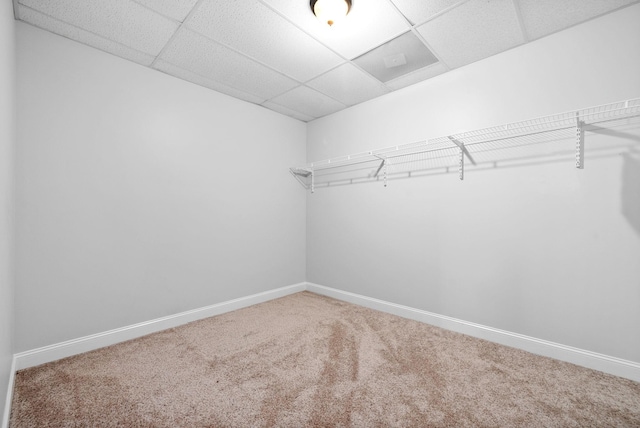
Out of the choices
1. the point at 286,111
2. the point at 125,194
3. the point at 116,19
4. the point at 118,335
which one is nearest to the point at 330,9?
the point at 116,19

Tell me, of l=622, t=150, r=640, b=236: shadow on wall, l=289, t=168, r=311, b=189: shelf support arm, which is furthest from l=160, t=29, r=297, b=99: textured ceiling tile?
l=622, t=150, r=640, b=236: shadow on wall

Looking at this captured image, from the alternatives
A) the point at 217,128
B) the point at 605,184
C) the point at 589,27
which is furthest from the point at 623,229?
the point at 217,128

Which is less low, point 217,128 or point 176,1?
point 176,1

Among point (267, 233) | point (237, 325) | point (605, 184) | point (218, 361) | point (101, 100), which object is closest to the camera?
point (605, 184)

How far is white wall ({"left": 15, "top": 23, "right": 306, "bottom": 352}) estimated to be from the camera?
1.89m

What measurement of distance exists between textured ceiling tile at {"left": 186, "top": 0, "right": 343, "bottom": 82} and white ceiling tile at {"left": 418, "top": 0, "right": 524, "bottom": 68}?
0.77m

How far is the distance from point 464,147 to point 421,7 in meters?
1.19

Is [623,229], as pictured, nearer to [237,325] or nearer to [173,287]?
[237,325]

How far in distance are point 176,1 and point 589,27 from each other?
2.77 metres

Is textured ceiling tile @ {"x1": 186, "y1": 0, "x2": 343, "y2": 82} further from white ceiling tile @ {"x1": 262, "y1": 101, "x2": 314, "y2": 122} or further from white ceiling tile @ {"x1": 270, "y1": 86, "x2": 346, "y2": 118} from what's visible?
white ceiling tile @ {"x1": 262, "y1": 101, "x2": 314, "y2": 122}

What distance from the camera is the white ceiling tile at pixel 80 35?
5.86 ft

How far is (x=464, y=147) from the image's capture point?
2.40 m

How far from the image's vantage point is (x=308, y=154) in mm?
3754

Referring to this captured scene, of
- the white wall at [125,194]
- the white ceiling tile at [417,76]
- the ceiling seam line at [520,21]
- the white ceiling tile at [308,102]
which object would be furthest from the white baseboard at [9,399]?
the ceiling seam line at [520,21]
